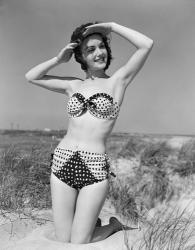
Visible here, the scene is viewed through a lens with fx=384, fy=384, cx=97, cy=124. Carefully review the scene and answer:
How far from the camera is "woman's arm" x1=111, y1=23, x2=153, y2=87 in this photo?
356 centimetres

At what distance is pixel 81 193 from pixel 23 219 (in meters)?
1.00

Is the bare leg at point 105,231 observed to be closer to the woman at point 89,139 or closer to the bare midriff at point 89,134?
the woman at point 89,139

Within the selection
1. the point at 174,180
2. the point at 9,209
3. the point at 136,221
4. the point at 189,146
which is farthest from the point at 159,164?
the point at 9,209

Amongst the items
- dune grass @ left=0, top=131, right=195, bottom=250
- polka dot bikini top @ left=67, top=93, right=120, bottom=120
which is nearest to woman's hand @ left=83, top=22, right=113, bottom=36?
polka dot bikini top @ left=67, top=93, right=120, bottom=120

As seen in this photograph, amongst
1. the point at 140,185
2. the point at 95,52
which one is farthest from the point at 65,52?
the point at 140,185

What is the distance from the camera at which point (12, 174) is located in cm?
516

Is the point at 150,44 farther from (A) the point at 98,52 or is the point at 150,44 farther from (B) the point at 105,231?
(B) the point at 105,231

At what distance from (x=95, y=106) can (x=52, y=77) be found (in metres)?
0.70

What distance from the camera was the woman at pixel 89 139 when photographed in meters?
3.42

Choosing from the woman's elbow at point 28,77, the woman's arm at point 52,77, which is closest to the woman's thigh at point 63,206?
the woman's arm at point 52,77

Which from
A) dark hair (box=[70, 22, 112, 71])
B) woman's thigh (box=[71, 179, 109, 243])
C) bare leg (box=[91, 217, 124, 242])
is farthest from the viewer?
dark hair (box=[70, 22, 112, 71])

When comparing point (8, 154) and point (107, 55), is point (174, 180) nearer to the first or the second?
point (8, 154)

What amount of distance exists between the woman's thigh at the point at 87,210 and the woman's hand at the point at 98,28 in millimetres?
1425

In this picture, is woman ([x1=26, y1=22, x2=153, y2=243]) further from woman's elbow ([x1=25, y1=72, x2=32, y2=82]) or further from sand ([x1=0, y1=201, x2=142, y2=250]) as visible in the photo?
woman's elbow ([x1=25, y1=72, x2=32, y2=82])
